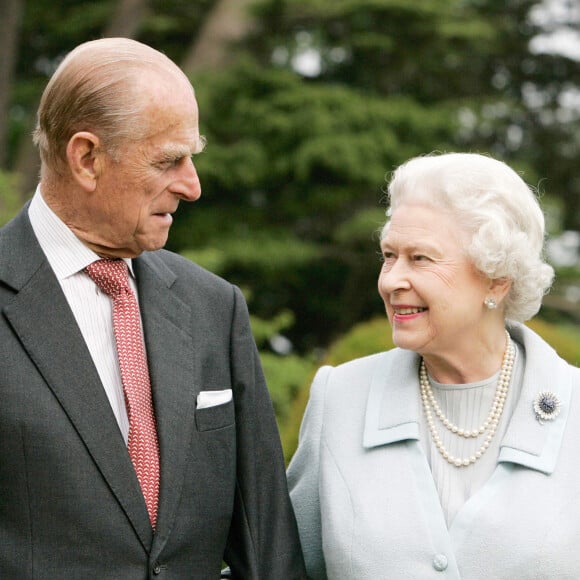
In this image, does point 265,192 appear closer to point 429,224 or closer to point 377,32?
point 377,32

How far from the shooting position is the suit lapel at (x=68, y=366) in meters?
2.63

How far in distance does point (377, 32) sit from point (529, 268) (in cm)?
835

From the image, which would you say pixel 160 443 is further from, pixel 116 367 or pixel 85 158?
pixel 85 158

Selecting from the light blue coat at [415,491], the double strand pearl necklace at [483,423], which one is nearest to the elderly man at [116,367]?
the light blue coat at [415,491]

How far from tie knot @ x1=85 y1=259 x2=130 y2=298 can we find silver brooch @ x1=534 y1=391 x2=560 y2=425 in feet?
3.87

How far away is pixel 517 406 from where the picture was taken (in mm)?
3068

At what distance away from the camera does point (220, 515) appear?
2.90 m

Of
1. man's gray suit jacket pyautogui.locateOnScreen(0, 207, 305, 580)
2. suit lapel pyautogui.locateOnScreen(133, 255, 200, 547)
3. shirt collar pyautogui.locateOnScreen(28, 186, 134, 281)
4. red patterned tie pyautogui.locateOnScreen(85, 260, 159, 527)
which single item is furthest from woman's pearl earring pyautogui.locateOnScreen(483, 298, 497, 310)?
shirt collar pyautogui.locateOnScreen(28, 186, 134, 281)

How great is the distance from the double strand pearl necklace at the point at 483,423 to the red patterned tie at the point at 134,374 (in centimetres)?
83

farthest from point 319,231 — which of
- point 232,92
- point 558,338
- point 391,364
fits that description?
point 391,364

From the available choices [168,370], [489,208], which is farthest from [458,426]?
[168,370]

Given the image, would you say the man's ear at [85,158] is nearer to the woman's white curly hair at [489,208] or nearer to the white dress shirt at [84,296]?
the white dress shirt at [84,296]

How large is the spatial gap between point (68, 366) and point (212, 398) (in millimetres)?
432

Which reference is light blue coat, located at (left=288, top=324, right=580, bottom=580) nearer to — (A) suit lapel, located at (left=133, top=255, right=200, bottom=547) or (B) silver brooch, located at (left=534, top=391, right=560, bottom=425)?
(B) silver brooch, located at (left=534, top=391, right=560, bottom=425)
